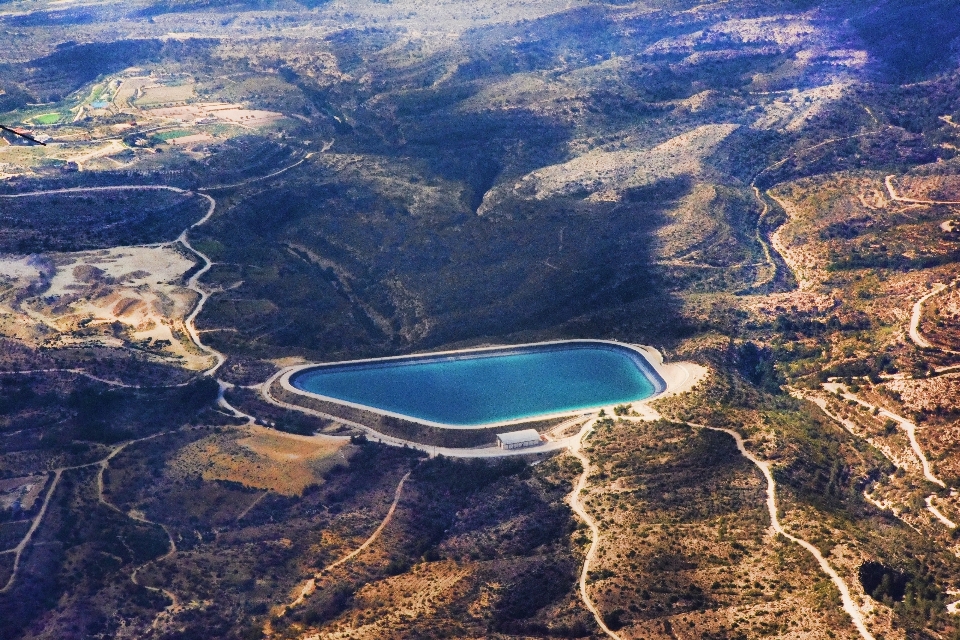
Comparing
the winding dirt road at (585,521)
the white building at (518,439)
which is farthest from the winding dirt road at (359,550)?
the winding dirt road at (585,521)

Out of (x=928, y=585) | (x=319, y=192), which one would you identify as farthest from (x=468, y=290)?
(x=928, y=585)

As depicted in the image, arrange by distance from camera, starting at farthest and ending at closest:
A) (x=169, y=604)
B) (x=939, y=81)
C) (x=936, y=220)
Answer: (x=939, y=81)
(x=936, y=220)
(x=169, y=604)

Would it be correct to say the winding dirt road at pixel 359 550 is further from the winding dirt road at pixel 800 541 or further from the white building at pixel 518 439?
the winding dirt road at pixel 800 541

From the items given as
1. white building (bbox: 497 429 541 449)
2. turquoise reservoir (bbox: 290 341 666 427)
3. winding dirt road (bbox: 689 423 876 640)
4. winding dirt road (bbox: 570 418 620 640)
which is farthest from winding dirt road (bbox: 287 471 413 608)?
winding dirt road (bbox: 689 423 876 640)

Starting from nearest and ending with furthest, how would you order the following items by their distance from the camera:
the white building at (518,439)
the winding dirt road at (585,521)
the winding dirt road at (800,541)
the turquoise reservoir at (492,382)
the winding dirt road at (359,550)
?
the winding dirt road at (800,541)
the winding dirt road at (585,521)
the winding dirt road at (359,550)
the white building at (518,439)
the turquoise reservoir at (492,382)

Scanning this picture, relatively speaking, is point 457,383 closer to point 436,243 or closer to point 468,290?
point 468,290

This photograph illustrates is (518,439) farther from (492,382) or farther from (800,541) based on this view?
(800,541)

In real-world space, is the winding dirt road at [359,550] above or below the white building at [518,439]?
above

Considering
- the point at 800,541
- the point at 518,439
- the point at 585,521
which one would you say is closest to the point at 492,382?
the point at 518,439
